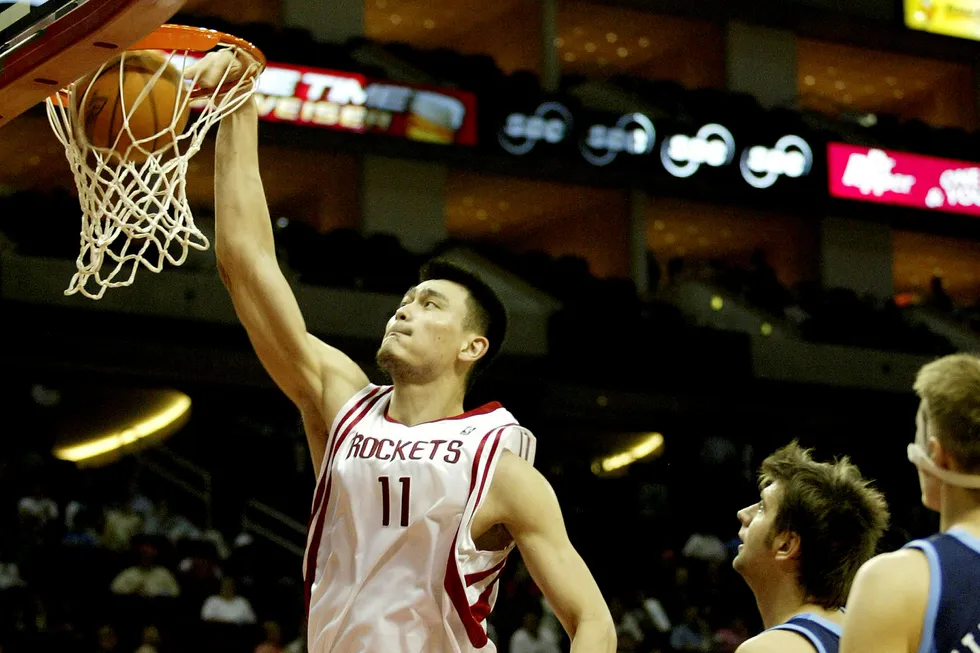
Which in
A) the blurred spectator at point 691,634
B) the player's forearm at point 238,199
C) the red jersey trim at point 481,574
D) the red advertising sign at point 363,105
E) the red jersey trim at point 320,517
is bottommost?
the blurred spectator at point 691,634

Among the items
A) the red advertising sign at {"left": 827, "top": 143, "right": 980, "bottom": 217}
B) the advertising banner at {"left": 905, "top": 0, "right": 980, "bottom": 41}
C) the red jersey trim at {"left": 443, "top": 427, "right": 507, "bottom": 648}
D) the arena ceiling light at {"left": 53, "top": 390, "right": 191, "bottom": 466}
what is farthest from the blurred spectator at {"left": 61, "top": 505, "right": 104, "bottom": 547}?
the advertising banner at {"left": 905, "top": 0, "right": 980, "bottom": 41}

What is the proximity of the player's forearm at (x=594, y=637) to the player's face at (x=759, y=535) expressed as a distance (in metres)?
0.47

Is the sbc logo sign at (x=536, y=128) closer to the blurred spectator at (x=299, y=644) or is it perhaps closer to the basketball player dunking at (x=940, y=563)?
the blurred spectator at (x=299, y=644)

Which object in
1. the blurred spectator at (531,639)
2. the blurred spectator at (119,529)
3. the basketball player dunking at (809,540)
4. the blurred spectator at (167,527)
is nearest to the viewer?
the basketball player dunking at (809,540)

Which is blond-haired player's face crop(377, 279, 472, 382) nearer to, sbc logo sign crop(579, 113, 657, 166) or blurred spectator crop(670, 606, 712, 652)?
blurred spectator crop(670, 606, 712, 652)

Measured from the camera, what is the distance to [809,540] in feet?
12.1

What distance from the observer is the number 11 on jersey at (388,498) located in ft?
11.8

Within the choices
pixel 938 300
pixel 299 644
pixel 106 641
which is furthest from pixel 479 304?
pixel 938 300

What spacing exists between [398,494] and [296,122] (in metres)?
12.5

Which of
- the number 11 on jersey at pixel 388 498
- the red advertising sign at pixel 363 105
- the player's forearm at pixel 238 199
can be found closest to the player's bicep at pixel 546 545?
the number 11 on jersey at pixel 388 498

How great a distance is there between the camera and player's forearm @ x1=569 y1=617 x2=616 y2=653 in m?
3.39

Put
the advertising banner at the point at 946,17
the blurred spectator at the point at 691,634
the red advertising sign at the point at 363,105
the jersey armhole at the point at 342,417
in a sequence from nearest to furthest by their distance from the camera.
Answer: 1. the jersey armhole at the point at 342,417
2. the blurred spectator at the point at 691,634
3. the red advertising sign at the point at 363,105
4. the advertising banner at the point at 946,17

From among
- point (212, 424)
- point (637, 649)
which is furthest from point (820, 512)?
point (212, 424)

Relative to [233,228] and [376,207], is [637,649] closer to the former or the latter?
[376,207]
